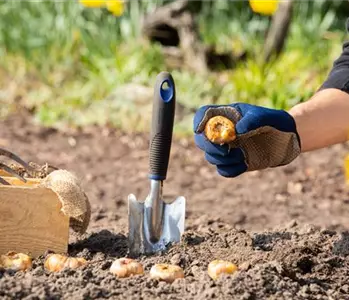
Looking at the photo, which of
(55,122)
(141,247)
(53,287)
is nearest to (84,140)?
(55,122)

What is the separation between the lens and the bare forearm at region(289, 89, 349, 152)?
3096 millimetres

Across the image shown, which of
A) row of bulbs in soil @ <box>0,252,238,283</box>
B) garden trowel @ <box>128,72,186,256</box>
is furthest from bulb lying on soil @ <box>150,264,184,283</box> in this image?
garden trowel @ <box>128,72,186,256</box>

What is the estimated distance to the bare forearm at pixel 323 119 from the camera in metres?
3.10

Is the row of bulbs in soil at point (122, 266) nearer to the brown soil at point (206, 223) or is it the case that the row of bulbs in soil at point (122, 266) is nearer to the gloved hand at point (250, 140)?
the brown soil at point (206, 223)

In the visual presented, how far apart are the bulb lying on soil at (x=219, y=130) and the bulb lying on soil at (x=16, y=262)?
2.25ft

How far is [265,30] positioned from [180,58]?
4.90ft

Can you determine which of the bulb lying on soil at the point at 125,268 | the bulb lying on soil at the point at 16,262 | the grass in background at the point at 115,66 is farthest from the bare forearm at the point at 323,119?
the grass in background at the point at 115,66

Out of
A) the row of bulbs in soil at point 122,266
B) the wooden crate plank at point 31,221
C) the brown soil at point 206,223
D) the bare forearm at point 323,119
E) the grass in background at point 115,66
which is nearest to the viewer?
the brown soil at point 206,223

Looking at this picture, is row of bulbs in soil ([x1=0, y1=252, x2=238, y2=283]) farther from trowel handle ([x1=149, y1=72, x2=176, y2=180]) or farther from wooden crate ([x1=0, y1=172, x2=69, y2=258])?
trowel handle ([x1=149, y1=72, x2=176, y2=180])

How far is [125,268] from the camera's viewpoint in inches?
99.0

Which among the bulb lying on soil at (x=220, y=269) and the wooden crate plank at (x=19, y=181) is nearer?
the bulb lying on soil at (x=220, y=269)

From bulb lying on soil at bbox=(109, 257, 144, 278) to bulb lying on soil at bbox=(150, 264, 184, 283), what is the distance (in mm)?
42

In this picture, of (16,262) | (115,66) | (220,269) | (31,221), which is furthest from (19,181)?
(115,66)

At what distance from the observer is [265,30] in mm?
8836
